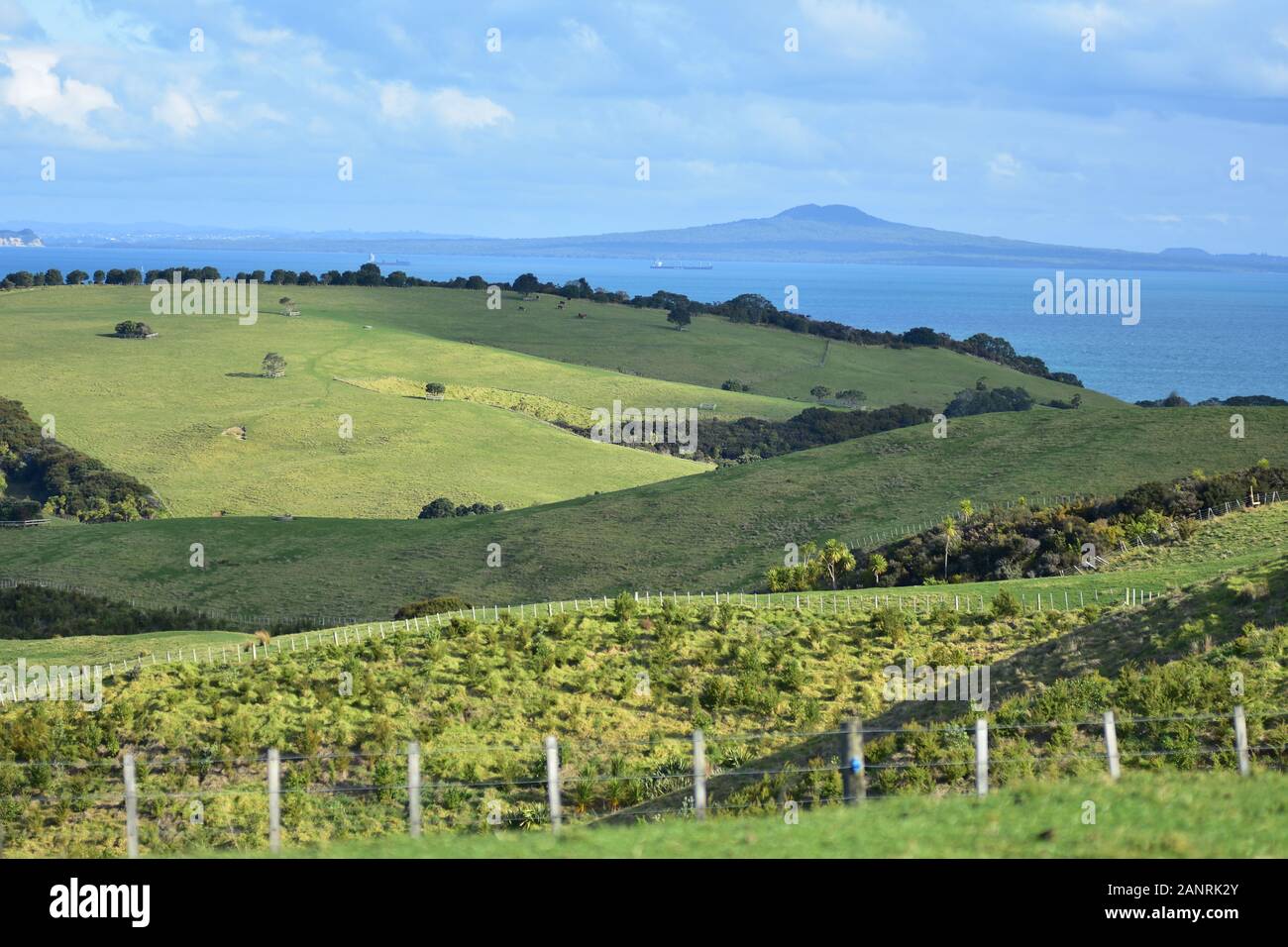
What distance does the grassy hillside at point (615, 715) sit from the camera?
2039 centimetres

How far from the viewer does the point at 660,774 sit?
22.3 m

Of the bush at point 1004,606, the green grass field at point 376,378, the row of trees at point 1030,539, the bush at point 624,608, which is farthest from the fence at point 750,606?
the green grass field at point 376,378

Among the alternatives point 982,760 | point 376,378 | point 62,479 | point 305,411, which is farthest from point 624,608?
point 376,378

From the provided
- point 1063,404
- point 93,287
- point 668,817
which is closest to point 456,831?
point 668,817

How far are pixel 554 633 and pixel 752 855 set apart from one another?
1972 centimetres

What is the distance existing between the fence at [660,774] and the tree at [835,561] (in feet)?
86.6

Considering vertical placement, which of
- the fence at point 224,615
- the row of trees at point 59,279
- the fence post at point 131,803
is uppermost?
the row of trees at point 59,279

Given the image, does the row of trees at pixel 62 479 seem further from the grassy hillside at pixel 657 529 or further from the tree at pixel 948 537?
the tree at pixel 948 537

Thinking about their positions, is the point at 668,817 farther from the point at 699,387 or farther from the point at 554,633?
the point at 699,387

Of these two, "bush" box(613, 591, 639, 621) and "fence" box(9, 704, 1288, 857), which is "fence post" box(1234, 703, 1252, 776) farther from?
"bush" box(613, 591, 639, 621)

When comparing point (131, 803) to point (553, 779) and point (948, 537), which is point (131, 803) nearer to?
point (553, 779)
